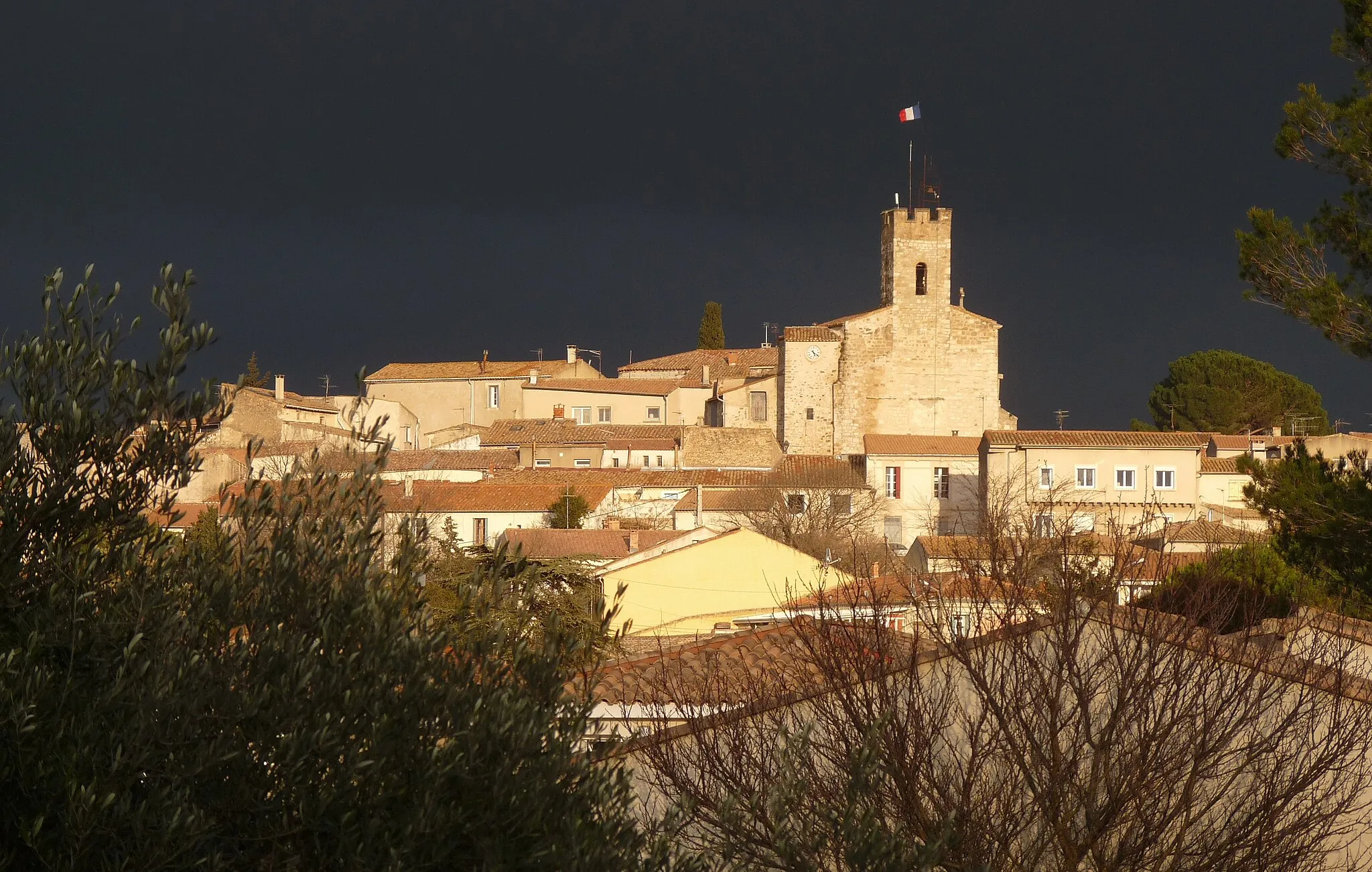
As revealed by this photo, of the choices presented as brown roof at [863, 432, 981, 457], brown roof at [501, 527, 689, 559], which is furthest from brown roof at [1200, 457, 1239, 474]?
brown roof at [501, 527, 689, 559]

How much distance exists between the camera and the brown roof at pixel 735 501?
4406cm

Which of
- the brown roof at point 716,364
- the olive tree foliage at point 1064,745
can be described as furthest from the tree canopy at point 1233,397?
the olive tree foliage at point 1064,745

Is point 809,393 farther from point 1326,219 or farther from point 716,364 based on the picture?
point 1326,219

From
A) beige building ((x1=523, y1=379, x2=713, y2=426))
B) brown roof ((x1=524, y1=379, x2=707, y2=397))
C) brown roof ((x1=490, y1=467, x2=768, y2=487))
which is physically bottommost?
brown roof ((x1=490, y1=467, x2=768, y2=487))

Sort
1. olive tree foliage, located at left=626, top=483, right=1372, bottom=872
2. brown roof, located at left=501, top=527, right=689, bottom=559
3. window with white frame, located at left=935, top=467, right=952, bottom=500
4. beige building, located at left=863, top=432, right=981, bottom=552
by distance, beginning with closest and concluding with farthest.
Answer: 1. olive tree foliage, located at left=626, top=483, right=1372, bottom=872
2. brown roof, located at left=501, top=527, right=689, bottom=559
3. beige building, located at left=863, top=432, right=981, bottom=552
4. window with white frame, located at left=935, top=467, right=952, bottom=500

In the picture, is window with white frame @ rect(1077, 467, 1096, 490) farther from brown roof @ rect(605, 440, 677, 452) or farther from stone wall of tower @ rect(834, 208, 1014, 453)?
brown roof @ rect(605, 440, 677, 452)

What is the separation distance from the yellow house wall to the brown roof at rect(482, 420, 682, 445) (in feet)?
95.4

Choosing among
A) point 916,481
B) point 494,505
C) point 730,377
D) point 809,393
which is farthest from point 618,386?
point 494,505

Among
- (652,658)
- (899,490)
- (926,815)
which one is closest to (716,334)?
(899,490)

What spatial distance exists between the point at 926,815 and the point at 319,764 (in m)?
3.67

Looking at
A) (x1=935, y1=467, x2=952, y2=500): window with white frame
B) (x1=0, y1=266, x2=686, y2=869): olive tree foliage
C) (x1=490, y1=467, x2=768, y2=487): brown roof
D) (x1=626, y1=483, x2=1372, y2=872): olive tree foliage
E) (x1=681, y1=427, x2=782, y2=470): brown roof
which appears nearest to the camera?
(x1=0, y1=266, x2=686, y2=869): olive tree foliage

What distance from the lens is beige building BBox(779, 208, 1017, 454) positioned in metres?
57.7

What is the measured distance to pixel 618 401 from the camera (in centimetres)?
6644

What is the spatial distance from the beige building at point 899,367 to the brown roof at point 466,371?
1615cm
